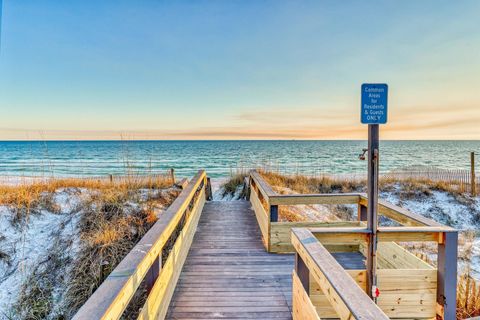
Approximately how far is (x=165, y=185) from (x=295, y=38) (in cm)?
664

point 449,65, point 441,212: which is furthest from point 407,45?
point 441,212

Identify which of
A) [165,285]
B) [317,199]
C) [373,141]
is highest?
[373,141]

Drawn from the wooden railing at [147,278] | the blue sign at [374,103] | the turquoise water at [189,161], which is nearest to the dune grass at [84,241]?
the wooden railing at [147,278]

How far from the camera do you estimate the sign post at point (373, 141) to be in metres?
2.03

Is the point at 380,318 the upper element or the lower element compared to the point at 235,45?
lower

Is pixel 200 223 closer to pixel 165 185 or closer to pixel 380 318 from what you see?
pixel 165 185

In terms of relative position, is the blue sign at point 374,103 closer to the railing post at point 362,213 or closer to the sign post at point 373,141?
the sign post at point 373,141

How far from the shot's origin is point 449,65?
938 cm

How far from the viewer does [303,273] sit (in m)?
1.99

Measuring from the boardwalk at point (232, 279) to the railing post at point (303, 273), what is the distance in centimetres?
68

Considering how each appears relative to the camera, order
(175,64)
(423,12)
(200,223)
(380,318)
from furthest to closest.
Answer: (175,64), (423,12), (200,223), (380,318)

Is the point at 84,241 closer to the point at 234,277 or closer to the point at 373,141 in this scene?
the point at 234,277

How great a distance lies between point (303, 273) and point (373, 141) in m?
1.11

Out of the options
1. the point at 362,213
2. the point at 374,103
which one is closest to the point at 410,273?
the point at 374,103
